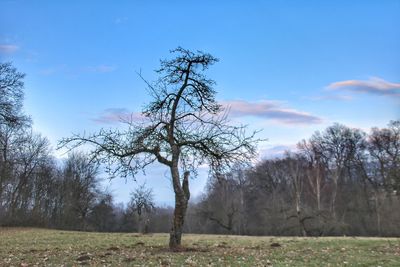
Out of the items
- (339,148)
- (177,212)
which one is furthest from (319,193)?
(177,212)

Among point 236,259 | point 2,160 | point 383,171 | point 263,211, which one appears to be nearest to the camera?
point 236,259

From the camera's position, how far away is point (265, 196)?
257ft

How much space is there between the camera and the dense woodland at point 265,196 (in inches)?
2373

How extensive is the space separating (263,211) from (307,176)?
10612 mm

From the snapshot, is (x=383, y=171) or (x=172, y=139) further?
(x=383, y=171)

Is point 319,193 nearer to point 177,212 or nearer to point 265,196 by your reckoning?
point 265,196

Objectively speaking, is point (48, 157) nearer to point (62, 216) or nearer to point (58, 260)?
point (62, 216)

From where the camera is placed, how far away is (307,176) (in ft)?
245

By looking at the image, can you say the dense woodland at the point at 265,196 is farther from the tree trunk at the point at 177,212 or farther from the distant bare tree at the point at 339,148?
the tree trunk at the point at 177,212

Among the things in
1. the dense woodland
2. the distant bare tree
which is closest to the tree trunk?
the dense woodland

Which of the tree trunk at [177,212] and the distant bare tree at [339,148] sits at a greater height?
the distant bare tree at [339,148]

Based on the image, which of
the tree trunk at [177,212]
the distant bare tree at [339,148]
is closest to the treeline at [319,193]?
the distant bare tree at [339,148]

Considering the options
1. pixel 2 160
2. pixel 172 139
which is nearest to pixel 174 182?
pixel 172 139

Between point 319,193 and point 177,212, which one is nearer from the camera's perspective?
point 177,212
